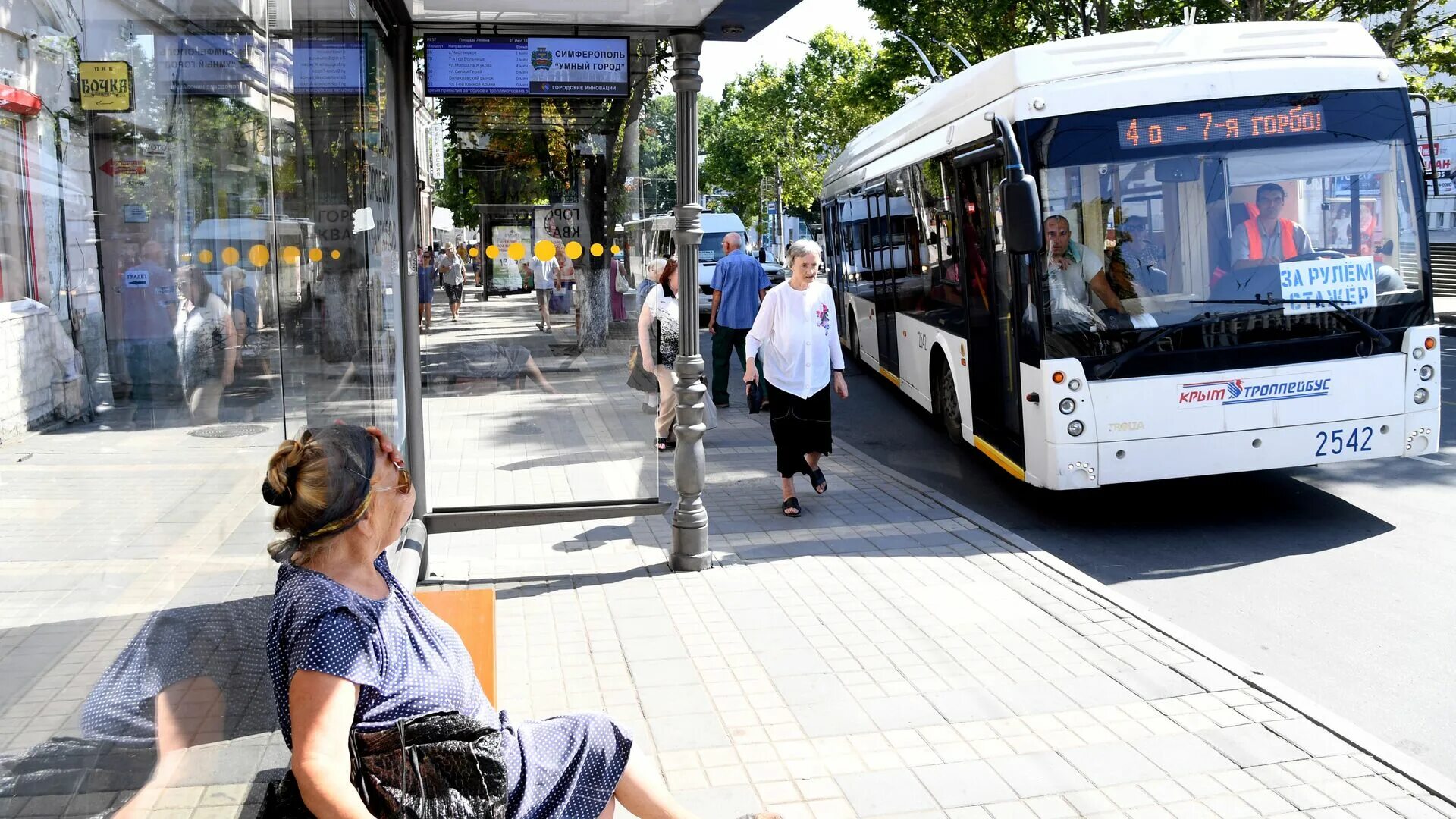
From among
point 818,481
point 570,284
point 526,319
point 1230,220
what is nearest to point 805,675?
point 526,319

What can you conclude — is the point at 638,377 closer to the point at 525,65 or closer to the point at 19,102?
the point at 525,65

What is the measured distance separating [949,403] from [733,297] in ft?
10.5

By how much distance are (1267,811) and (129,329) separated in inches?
140

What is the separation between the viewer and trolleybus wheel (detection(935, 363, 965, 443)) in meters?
11.1

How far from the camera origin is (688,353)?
7.27 meters

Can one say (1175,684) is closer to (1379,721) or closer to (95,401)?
(1379,721)

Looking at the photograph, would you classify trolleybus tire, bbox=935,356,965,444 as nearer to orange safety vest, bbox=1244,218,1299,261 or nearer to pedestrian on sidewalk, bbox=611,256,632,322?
orange safety vest, bbox=1244,218,1299,261

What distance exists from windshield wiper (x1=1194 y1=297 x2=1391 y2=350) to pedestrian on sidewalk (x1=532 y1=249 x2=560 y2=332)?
3906mm

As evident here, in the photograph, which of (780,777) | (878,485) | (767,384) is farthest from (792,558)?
(780,777)

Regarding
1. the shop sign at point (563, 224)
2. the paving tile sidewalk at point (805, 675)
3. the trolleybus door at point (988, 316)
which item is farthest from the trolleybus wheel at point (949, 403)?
the shop sign at point (563, 224)

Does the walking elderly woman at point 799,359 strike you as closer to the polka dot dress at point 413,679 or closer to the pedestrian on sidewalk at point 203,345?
the polka dot dress at point 413,679

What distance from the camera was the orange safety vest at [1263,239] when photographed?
311 inches

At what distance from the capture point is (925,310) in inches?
463

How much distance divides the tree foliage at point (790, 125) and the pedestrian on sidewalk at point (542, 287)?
45.7 m
